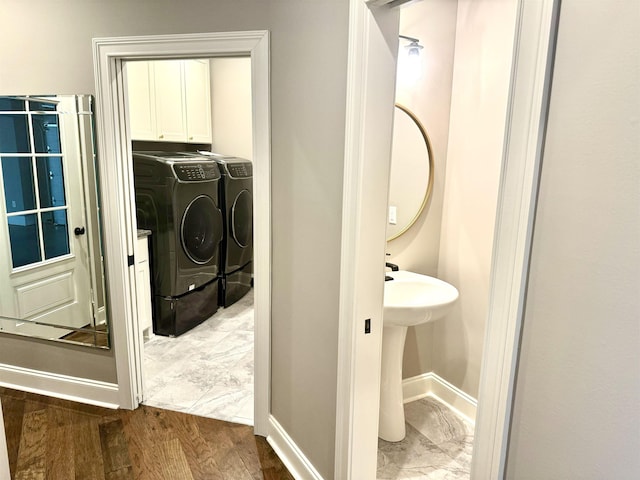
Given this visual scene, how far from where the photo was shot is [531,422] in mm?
780

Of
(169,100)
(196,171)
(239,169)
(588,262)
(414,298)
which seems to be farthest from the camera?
(239,169)

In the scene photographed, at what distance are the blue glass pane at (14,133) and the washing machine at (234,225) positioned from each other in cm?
167

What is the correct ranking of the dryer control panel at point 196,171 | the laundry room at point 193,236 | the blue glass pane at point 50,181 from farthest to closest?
the dryer control panel at point 196,171
the laundry room at point 193,236
the blue glass pane at point 50,181

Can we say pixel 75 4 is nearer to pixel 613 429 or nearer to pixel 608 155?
pixel 608 155

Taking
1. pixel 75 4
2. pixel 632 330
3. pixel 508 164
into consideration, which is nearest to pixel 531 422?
pixel 632 330

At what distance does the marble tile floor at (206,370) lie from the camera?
260 centimetres

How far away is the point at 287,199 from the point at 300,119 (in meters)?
0.36

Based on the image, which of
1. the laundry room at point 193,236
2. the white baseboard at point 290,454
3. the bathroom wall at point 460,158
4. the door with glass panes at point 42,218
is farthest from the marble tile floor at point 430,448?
the door with glass panes at point 42,218

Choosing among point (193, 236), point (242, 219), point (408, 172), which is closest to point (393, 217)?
point (408, 172)

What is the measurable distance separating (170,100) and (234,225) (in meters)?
1.29

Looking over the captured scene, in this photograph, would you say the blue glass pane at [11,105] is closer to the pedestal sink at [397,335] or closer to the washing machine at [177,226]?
the washing machine at [177,226]

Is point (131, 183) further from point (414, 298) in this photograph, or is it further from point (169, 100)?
point (169, 100)

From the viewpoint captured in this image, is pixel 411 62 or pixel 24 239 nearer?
pixel 411 62

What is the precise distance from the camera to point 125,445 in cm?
222
